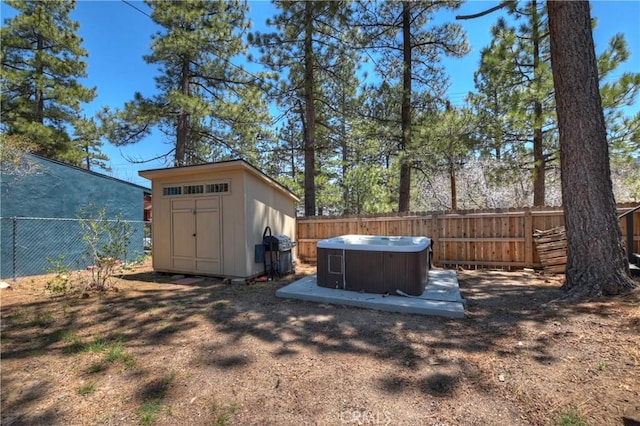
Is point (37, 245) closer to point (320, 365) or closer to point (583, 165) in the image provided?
point (320, 365)

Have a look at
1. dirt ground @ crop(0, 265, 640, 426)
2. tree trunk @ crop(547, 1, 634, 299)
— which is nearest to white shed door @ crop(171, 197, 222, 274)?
dirt ground @ crop(0, 265, 640, 426)

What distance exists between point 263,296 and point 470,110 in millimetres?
7126

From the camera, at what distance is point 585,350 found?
2.69 meters

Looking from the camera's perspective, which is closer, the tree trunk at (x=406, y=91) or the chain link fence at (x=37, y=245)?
the chain link fence at (x=37, y=245)

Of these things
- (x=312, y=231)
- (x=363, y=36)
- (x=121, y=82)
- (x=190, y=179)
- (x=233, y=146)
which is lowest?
(x=312, y=231)

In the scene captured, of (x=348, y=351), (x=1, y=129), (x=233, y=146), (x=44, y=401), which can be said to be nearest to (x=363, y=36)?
(x=233, y=146)

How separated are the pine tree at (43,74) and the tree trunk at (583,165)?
14.0 meters

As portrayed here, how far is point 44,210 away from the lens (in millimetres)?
7277

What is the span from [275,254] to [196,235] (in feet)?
5.82

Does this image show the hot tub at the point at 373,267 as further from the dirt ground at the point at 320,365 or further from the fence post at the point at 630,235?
the fence post at the point at 630,235

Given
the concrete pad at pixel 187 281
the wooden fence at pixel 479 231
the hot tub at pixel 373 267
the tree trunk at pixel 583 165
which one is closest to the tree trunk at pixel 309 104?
the wooden fence at pixel 479 231

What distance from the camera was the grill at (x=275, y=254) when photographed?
265 inches

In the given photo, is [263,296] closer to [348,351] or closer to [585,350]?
[348,351]

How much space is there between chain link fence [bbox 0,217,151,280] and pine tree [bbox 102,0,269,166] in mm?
4064
